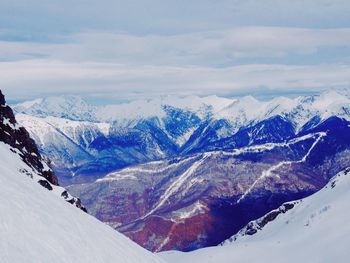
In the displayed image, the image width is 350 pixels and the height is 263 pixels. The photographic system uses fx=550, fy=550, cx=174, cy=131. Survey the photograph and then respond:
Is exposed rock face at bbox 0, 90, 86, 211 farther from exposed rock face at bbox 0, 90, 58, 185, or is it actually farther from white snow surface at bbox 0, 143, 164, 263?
white snow surface at bbox 0, 143, 164, 263

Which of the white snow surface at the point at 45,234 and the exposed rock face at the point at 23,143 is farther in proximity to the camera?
the exposed rock face at the point at 23,143

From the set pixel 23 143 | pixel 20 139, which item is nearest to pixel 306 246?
pixel 23 143

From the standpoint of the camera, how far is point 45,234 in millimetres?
21562

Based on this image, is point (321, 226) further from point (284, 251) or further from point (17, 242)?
point (17, 242)

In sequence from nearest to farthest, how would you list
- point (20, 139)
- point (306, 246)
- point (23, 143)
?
1. point (306, 246)
2. point (20, 139)
3. point (23, 143)

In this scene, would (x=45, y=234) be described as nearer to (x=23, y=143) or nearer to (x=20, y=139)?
(x=20, y=139)

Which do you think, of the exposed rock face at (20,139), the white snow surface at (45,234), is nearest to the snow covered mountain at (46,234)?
the white snow surface at (45,234)

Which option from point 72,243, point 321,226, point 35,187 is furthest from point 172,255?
point 72,243

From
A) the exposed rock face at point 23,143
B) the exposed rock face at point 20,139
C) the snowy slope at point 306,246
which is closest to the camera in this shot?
the snowy slope at point 306,246

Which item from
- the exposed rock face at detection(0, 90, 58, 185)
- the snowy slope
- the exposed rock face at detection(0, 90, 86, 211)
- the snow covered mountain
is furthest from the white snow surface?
the exposed rock face at detection(0, 90, 58, 185)

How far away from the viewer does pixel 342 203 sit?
81.4m

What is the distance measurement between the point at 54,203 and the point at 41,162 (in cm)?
4539

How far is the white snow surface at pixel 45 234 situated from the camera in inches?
743

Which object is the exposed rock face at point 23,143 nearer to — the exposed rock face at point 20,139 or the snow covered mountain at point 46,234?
the exposed rock face at point 20,139
